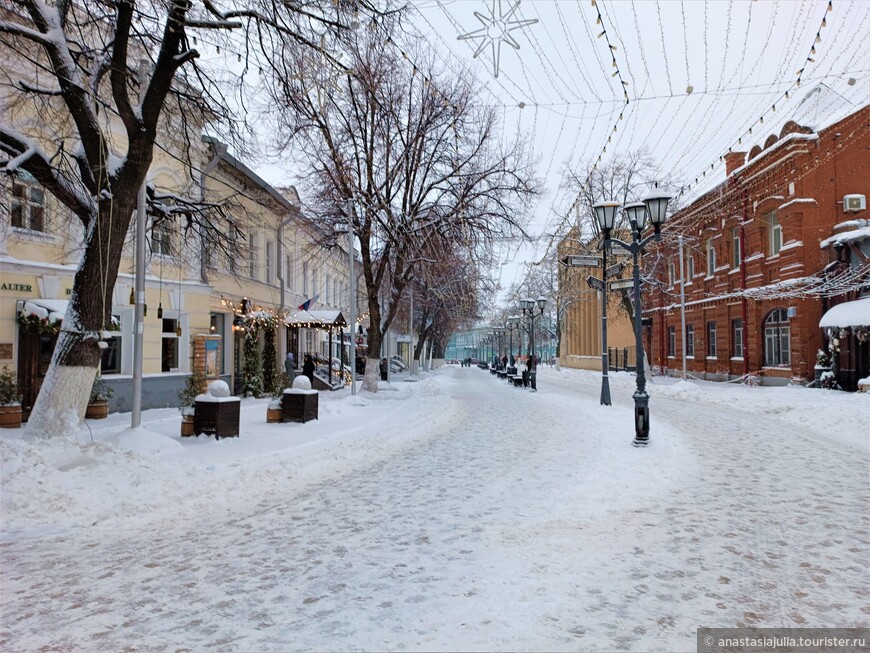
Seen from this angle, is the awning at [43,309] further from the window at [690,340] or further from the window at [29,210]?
the window at [690,340]

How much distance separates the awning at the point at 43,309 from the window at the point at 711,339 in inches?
1207

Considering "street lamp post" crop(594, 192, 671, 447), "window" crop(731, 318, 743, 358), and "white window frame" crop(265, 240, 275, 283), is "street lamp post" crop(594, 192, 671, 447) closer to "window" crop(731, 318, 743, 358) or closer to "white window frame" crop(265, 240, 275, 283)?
"white window frame" crop(265, 240, 275, 283)

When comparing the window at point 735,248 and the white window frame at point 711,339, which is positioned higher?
the window at point 735,248

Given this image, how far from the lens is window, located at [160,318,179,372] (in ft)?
56.7

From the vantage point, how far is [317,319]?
74.5ft

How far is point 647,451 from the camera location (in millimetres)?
9930

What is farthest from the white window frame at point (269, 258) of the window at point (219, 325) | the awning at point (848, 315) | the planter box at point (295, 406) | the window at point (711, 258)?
the window at point (711, 258)

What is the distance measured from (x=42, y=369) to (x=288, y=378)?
10.3 m

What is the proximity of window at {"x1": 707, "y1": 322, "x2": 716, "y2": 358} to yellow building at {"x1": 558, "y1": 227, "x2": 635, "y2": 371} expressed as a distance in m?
5.28

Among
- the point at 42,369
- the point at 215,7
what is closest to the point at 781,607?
the point at 215,7

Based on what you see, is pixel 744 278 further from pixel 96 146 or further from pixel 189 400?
pixel 96 146

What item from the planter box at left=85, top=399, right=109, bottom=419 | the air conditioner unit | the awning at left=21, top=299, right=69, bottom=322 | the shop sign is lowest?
the planter box at left=85, top=399, right=109, bottom=419

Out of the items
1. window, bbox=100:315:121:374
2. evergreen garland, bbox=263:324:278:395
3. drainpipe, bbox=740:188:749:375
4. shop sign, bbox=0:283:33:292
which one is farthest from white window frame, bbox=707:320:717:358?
shop sign, bbox=0:283:33:292

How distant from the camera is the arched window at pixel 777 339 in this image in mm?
25312
